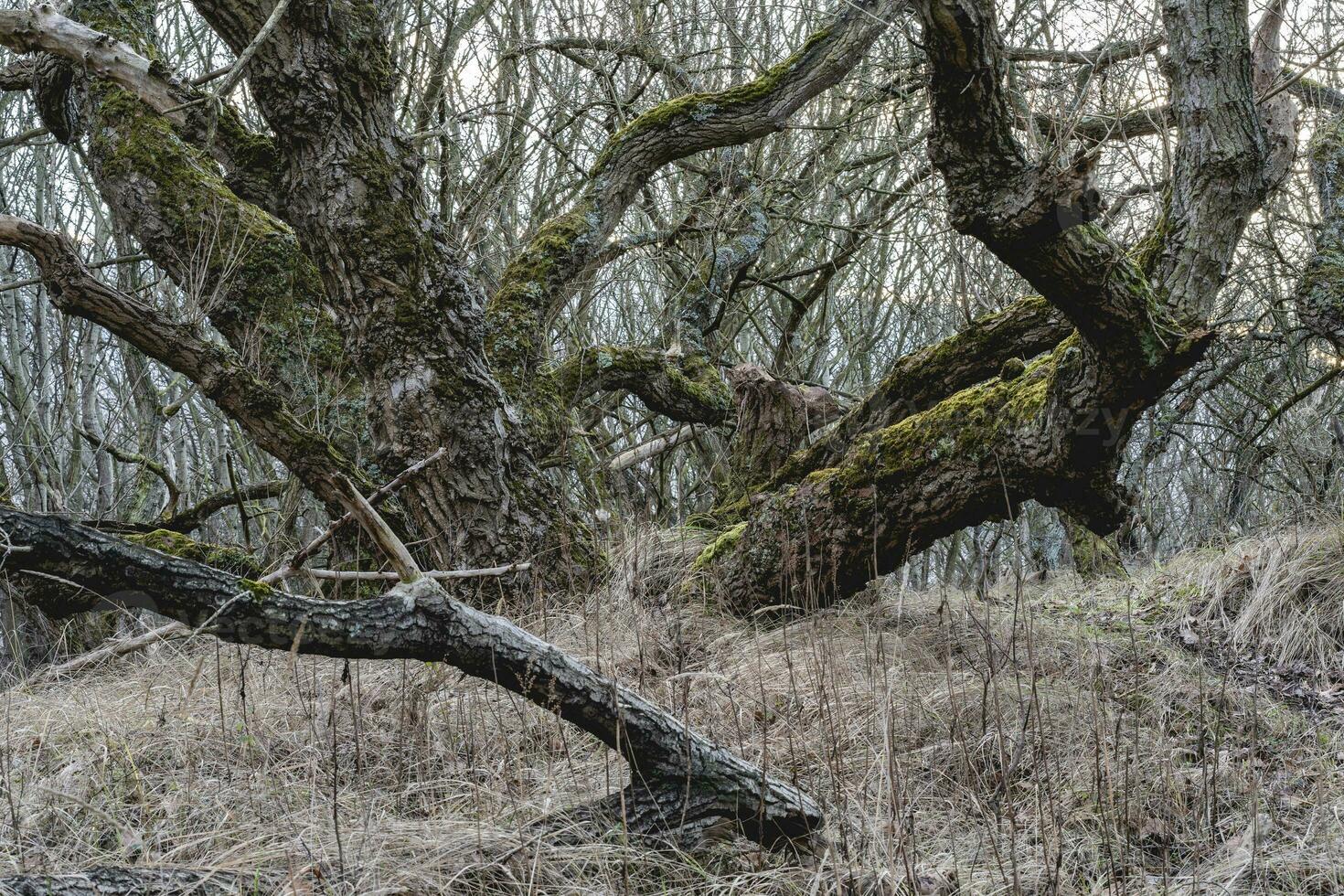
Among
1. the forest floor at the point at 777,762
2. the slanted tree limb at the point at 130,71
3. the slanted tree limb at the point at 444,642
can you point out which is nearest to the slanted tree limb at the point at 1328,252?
Answer: the forest floor at the point at 777,762

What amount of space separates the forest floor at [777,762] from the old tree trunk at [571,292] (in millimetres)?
A: 278

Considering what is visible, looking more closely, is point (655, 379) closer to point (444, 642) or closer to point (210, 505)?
point (210, 505)

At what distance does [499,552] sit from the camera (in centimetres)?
448

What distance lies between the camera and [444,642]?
204cm

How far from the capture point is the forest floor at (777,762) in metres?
2.27

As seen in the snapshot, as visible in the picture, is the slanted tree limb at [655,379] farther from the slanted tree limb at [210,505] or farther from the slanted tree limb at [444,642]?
the slanted tree limb at [444,642]

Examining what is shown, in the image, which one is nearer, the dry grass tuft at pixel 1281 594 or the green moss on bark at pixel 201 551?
the green moss on bark at pixel 201 551

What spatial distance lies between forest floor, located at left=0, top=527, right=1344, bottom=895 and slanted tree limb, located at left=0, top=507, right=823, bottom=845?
115 millimetres

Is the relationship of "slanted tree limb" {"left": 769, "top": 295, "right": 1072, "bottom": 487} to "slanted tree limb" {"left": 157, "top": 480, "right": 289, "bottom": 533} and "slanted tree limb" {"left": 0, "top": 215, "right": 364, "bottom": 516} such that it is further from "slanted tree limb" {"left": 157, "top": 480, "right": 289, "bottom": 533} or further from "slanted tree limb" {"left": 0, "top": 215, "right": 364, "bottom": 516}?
"slanted tree limb" {"left": 157, "top": 480, "right": 289, "bottom": 533}

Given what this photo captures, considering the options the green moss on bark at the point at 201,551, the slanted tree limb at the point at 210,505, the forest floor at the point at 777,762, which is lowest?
→ the forest floor at the point at 777,762

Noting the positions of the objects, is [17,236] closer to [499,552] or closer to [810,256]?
[499,552]

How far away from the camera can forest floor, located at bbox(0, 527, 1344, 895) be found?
227cm

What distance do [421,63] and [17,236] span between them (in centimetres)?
476

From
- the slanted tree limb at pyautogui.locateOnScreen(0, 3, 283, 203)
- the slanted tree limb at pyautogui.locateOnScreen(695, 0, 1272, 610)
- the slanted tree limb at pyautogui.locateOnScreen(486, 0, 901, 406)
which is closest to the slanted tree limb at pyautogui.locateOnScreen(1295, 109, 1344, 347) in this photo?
the slanted tree limb at pyautogui.locateOnScreen(695, 0, 1272, 610)
